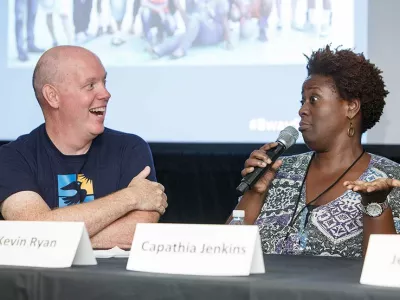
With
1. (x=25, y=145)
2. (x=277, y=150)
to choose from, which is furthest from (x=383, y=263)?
(x=25, y=145)

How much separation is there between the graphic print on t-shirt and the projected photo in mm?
1248

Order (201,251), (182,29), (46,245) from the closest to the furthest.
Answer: (201,251), (46,245), (182,29)

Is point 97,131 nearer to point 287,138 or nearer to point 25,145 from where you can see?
point 25,145

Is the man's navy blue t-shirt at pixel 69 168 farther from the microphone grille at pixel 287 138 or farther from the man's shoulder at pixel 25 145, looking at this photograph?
the microphone grille at pixel 287 138

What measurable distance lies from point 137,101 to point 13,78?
650 mm

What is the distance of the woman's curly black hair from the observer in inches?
109

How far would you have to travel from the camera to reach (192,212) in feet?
13.9

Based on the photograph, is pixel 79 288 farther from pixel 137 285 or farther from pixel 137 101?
pixel 137 101

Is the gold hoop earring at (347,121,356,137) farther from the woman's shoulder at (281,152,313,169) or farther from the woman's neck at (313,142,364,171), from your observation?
the woman's shoulder at (281,152,313,169)

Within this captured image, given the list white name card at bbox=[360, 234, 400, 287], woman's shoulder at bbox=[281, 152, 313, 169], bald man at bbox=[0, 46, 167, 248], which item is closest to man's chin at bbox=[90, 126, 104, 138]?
bald man at bbox=[0, 46, 167, 248]

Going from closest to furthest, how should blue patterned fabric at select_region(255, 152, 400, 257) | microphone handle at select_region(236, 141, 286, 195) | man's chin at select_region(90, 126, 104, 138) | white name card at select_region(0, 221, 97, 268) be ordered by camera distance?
1. white name card at select_region(0, 221, 97, 268)
2. microphone handle at select_region(236, 141, 286, 195)
3. blue patterned fabric at select_region(255, 152, 400, 257)
4. man's chin at select_region(90, 126, 104, 138)

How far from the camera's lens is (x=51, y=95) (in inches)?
109

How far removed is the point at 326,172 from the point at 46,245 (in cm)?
138

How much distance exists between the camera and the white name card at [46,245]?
1.67 m
